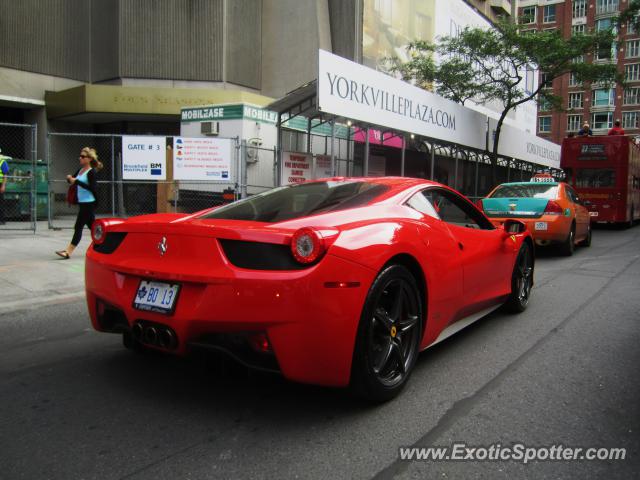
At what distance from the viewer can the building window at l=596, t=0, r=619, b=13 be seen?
6656 cm

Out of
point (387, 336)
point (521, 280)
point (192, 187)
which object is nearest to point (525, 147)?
point (192, 187)

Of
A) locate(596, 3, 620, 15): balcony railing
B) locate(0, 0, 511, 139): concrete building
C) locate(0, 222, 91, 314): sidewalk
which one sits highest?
locate(596, 3, 620, 15): balcony railing

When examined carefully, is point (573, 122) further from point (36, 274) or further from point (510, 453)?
point (510, 453)

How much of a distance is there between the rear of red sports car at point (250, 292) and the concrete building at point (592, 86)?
6871 cm

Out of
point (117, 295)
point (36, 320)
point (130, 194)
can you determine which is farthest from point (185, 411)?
point (130, 194)

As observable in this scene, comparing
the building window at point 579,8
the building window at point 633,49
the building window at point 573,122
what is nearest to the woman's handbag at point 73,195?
the building window at point 573,122

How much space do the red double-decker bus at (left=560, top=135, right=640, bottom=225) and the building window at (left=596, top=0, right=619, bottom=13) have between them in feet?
203

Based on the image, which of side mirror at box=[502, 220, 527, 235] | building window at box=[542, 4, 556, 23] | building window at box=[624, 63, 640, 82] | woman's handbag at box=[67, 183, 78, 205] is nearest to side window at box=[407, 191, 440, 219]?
side mirror at box=[502, 220, 527, 235]

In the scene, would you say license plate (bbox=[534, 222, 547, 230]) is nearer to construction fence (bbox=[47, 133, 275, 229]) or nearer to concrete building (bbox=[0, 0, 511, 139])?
construction fence (bbox=[47, 133, 275, 229])

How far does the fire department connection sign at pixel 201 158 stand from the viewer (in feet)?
38.7

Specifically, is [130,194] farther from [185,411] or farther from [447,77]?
[185,411]

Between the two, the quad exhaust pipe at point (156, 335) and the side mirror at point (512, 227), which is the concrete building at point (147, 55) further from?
the quad exhaust pipe at point (156, 335)

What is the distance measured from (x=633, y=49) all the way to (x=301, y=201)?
77.9 m

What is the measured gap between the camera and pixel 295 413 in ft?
9.39
